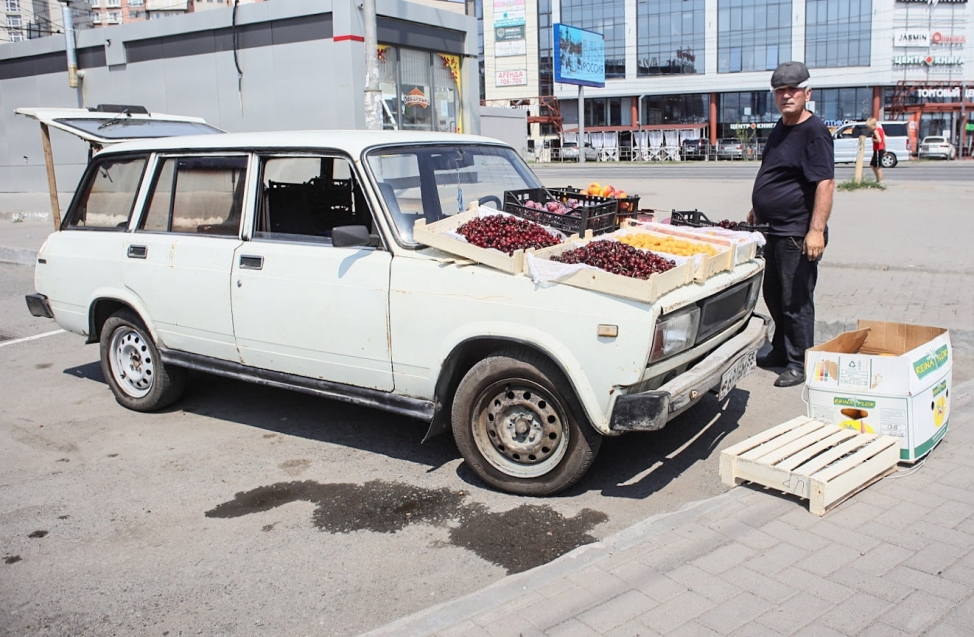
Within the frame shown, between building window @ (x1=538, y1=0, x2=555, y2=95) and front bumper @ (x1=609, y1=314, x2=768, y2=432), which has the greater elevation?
building window @ (x1=538, y1=0, x2=555, y2=95)

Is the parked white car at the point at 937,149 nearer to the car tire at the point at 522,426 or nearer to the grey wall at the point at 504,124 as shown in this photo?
the grey wall at the point at 504,124

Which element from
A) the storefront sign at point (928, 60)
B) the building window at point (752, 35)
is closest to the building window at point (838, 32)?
the building window at point (752, 35)

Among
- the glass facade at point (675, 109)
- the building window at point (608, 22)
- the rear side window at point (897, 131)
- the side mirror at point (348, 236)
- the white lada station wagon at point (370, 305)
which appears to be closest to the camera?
the white lada station wagon at point (370, 305)

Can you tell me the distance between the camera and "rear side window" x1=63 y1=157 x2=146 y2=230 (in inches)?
237

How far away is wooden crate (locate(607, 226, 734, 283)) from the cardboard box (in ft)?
2.25

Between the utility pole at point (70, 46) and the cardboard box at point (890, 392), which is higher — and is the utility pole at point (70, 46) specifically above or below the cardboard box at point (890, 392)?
above

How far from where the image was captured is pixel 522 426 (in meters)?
4.52

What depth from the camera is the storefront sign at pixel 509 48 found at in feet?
250

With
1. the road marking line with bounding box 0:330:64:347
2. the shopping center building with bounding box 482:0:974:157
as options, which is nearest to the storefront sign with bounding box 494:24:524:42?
the shopping center building with bounding box 482:0:974:157

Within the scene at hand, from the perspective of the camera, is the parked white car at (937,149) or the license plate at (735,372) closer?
the license plate at (735,372)

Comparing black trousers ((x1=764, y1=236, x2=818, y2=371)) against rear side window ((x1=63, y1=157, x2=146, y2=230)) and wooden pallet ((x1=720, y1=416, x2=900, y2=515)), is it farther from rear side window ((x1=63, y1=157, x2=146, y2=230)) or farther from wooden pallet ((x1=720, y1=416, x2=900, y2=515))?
rear side window ((x1=63, y1=157, x2=146, y2=230))

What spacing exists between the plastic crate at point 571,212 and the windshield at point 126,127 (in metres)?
3.54

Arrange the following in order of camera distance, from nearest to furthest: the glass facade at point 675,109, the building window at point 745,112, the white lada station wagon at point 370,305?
1. the white lada station wagon at point 370,305
2. the building window at point 745,112
3. the glass facade at point 675,109

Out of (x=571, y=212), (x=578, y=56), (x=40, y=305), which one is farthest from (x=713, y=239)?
(x=578, y=56)
